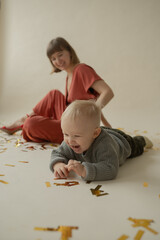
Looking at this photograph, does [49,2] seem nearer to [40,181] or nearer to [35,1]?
[35,1]

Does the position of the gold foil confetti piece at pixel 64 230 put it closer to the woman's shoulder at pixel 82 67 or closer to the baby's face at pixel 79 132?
the baby's face at pixel 79 132

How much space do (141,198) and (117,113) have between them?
7.55 ft

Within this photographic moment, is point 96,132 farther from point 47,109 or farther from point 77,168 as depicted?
point 47,109

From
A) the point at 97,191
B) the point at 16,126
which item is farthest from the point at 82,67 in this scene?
the point at 97,191

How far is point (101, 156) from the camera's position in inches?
44.5

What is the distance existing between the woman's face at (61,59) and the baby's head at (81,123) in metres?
0.98

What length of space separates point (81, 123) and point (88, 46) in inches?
115

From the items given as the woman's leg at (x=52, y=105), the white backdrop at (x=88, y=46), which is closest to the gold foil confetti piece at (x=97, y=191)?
the woman's leg at (x=52, y=105)

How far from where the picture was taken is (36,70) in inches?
153

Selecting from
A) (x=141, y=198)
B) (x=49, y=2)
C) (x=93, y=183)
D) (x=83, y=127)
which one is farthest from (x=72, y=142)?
(x=49, y=2)

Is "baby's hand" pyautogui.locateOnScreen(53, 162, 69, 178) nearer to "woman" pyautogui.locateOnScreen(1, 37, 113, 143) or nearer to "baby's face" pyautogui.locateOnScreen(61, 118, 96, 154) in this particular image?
"baby's face" pyautogui.locateOnScreen(61, 118, 96, 154)

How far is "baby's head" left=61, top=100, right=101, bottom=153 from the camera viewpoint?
3.48 ft

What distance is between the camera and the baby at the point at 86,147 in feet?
3.49

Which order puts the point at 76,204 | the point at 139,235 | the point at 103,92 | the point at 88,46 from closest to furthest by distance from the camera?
the point at 139,235 → the point at 76,204 → the point at 103,92 → the point at 88,46
